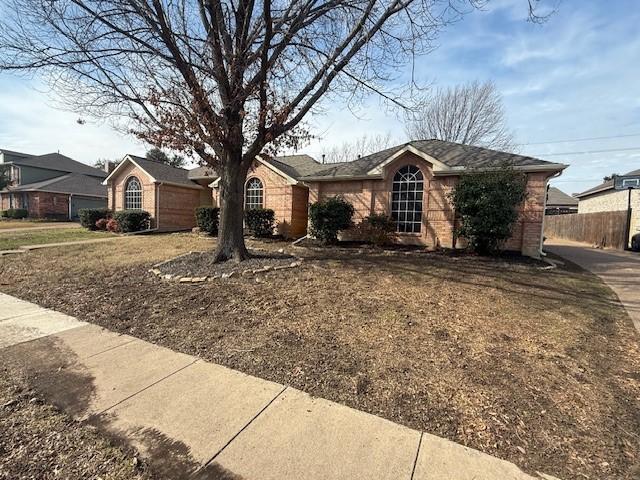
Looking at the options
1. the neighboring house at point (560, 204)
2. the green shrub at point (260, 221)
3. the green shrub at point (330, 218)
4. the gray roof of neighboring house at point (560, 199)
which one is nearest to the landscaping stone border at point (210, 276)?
the green shrub at point (330, 218)

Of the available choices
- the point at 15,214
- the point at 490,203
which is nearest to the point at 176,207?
the point at 490,203

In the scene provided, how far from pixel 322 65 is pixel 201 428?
27.2ft

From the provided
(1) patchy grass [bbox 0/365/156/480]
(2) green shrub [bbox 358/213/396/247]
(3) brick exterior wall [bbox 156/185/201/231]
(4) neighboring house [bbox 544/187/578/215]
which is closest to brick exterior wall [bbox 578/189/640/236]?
(4) neighboring house [bbox 544/187/578/215]

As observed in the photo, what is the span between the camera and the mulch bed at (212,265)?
7137mm

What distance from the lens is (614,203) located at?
22641 mm

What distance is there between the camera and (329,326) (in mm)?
4344

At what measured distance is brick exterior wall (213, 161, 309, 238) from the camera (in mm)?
15344

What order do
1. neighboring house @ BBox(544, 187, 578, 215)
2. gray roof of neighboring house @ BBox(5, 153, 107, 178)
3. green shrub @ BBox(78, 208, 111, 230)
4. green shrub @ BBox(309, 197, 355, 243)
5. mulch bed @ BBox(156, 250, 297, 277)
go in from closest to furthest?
mulch bed @ BBox(156, 250, 297, 277) < green shrub @ BBox(309, 197, 355, 243) < green shrub @ BBox(78, 208, 111, 230) < gray roof of neighboring house @ BBox(5, 153, 107, 178) < neighboring house @ BBox(544, 187, 578, 215)

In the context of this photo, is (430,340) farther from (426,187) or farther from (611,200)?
(611,200)

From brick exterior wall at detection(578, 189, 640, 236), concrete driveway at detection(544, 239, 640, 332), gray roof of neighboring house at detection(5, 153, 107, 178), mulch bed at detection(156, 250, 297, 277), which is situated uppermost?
gray roof of neighboring house at detection(5, 153, 107, 178)

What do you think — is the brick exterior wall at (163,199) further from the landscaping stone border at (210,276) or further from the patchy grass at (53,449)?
the patchy grass at (53,449)

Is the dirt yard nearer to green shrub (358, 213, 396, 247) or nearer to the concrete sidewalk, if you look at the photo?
the concrete sidewalk

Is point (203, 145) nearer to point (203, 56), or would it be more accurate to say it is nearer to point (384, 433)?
point (203, 56)

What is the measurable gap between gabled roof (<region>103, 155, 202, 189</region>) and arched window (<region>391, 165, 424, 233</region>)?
14.2m
